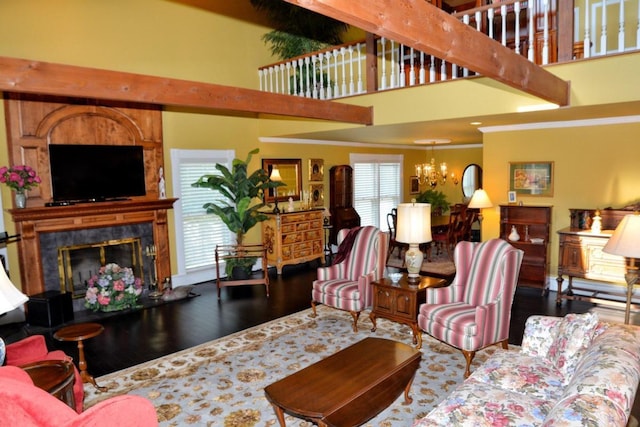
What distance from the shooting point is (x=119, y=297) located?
5.86 meters

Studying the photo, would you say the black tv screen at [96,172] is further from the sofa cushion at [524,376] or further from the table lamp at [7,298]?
the sofa cushion at [524,376]

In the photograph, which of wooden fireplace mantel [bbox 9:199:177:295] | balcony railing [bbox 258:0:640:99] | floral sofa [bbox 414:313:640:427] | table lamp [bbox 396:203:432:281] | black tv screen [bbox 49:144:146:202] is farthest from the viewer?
black tv screen [bbox 49:144:146:202]

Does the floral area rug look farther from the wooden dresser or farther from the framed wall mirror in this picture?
the framed wall mirror

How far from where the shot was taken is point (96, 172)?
596cm

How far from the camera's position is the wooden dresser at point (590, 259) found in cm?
545

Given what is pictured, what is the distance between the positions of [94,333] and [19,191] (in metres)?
2.66

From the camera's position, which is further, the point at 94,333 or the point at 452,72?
the point at 452,72

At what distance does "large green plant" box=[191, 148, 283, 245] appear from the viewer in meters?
7.15

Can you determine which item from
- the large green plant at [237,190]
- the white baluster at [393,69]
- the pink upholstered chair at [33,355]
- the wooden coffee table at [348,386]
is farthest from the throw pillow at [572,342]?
the large green plant at [237,190]

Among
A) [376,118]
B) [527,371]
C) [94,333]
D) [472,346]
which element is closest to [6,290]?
[94,333]

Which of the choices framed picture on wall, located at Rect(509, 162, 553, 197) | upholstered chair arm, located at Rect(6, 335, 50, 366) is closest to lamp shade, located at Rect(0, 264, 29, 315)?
upholstered chair arm, located at Rect(6, 335, 50, 366)

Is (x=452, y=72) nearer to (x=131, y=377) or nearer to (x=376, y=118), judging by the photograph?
(x=376, y=118)

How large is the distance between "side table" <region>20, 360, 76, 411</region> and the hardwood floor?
4.24ft

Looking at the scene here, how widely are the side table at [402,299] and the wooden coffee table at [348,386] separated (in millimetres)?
1005
